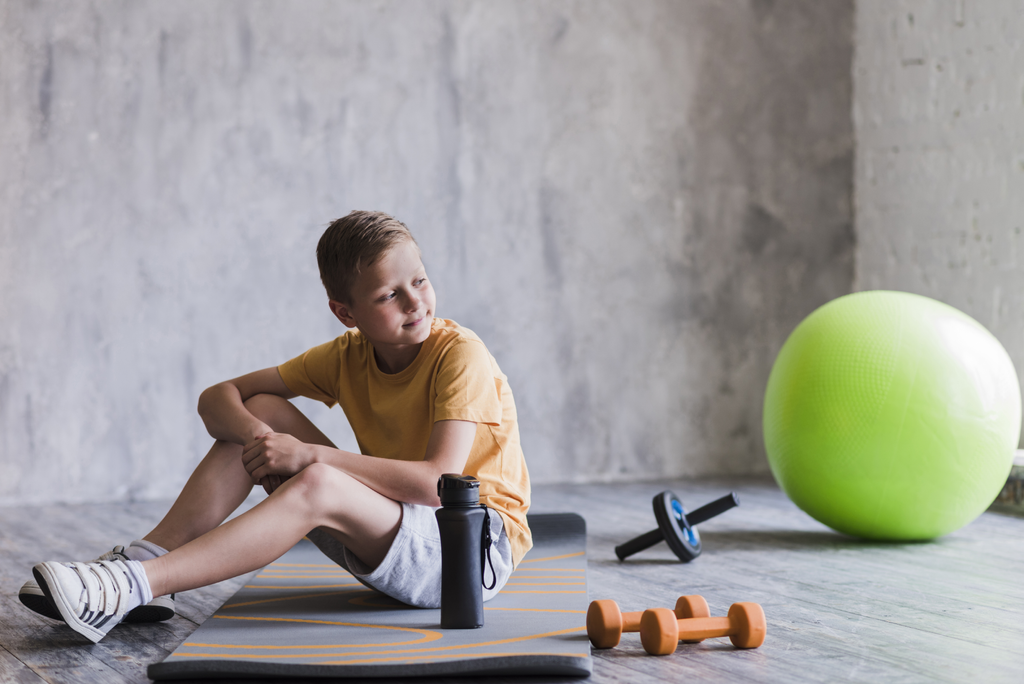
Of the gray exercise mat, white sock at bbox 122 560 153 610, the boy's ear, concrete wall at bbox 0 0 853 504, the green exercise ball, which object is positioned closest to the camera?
the gray exercise mat

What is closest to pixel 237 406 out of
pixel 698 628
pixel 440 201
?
pixel 698 628

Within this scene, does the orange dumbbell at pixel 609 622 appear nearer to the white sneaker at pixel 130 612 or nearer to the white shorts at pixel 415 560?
the white shorts at pixel 415 560

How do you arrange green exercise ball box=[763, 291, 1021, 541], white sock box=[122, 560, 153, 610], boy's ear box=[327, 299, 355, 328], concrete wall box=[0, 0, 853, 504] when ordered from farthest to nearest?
concrete wall box=[0, 0, 853, 504] → green exercise ball box=[763, 291, 1021, 541] → boy's ear box=[327, 299, 355, 328] → white sock box=[122, 560, 153, 610]

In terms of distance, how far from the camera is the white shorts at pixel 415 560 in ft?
5.68

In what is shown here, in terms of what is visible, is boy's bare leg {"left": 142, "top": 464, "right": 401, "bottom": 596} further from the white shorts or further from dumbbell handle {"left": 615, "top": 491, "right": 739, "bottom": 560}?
dumbbell handle {"left": 615, "top": 491, "right": 739, "bottom": 560}

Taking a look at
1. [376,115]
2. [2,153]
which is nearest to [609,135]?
[376,115]

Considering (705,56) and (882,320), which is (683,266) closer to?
(705,56)

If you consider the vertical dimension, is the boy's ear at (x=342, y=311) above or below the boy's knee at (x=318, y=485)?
above

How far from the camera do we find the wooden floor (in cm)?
155

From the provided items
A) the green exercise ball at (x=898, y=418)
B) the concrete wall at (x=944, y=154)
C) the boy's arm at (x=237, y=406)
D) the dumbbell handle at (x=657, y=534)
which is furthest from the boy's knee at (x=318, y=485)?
the concrete wall at (x=944, y=154)

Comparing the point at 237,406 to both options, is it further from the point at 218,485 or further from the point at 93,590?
the point at 93,590

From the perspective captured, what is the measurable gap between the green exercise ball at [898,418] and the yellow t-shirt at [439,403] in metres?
0.99

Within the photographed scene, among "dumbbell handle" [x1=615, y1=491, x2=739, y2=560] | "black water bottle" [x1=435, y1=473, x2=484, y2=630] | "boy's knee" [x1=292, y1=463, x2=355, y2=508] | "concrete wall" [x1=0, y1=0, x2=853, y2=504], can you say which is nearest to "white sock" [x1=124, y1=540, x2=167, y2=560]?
"boy's knee" [x1=292, y1=463, x2=355, y2=508]

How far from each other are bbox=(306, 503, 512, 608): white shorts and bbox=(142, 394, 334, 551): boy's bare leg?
0.24 metres
